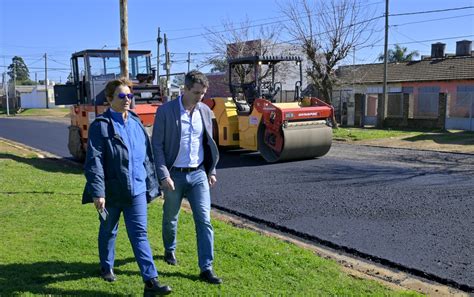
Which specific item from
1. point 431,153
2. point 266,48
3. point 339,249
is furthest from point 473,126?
point 339,249

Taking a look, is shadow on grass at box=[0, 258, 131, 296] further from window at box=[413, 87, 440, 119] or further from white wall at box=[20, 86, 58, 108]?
white wall at box=[20, 86, 58, 108]

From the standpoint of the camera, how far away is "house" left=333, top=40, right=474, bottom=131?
78.3 feet

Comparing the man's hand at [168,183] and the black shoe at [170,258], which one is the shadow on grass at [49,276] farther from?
the man's hand at [168,183]

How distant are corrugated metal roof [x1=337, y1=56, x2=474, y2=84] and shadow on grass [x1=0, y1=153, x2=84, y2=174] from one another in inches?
784

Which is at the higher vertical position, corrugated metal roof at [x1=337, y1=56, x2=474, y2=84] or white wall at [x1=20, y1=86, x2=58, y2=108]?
corrugated metal roof at [x1=337, y1=56, x2=474, y2=84]

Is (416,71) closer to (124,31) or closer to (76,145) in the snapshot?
(76,145)

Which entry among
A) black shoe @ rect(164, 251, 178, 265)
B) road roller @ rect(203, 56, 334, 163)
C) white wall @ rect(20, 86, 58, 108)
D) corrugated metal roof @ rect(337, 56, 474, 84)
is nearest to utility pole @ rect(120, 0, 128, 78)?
road roller @ rect(203, 56, 334, 163)

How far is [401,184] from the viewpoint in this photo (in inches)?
380

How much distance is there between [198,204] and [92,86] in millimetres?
9084

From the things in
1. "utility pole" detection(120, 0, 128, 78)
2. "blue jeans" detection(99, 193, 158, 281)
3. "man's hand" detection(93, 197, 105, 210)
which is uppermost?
"utility pole" detection(120, 0, 128, 78)

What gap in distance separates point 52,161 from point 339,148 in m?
8.76

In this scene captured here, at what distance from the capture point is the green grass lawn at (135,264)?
14.4 feet

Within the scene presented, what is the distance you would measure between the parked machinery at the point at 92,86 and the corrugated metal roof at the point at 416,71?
1834cm

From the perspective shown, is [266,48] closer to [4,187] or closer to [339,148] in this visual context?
[339,148]
